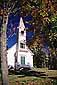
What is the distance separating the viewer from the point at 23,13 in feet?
68.9

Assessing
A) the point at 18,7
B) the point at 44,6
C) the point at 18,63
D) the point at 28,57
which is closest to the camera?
the point at 44,6

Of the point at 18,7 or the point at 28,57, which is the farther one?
the point at 28,57

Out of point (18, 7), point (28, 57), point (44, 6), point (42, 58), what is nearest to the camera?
point (44, 6)

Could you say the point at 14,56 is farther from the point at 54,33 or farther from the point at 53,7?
the point at 53,7

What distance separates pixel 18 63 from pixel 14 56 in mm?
2437

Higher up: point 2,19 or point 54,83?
point 2,19

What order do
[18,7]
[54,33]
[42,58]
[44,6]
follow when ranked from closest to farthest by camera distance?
[44,6]
[18,7]
[54,33]
[42,58]

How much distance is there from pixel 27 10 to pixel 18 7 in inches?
34.4

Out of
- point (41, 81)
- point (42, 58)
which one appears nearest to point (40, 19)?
point (41, 81)

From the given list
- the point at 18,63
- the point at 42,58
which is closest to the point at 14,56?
the point at 18,63

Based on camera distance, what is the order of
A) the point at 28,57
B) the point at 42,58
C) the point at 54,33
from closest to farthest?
1. the point at 54,33
2. the point at 28,57
3. the point at 42,58

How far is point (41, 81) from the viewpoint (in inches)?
867

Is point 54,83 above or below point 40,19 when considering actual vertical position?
below

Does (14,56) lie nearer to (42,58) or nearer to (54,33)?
(42,58)
